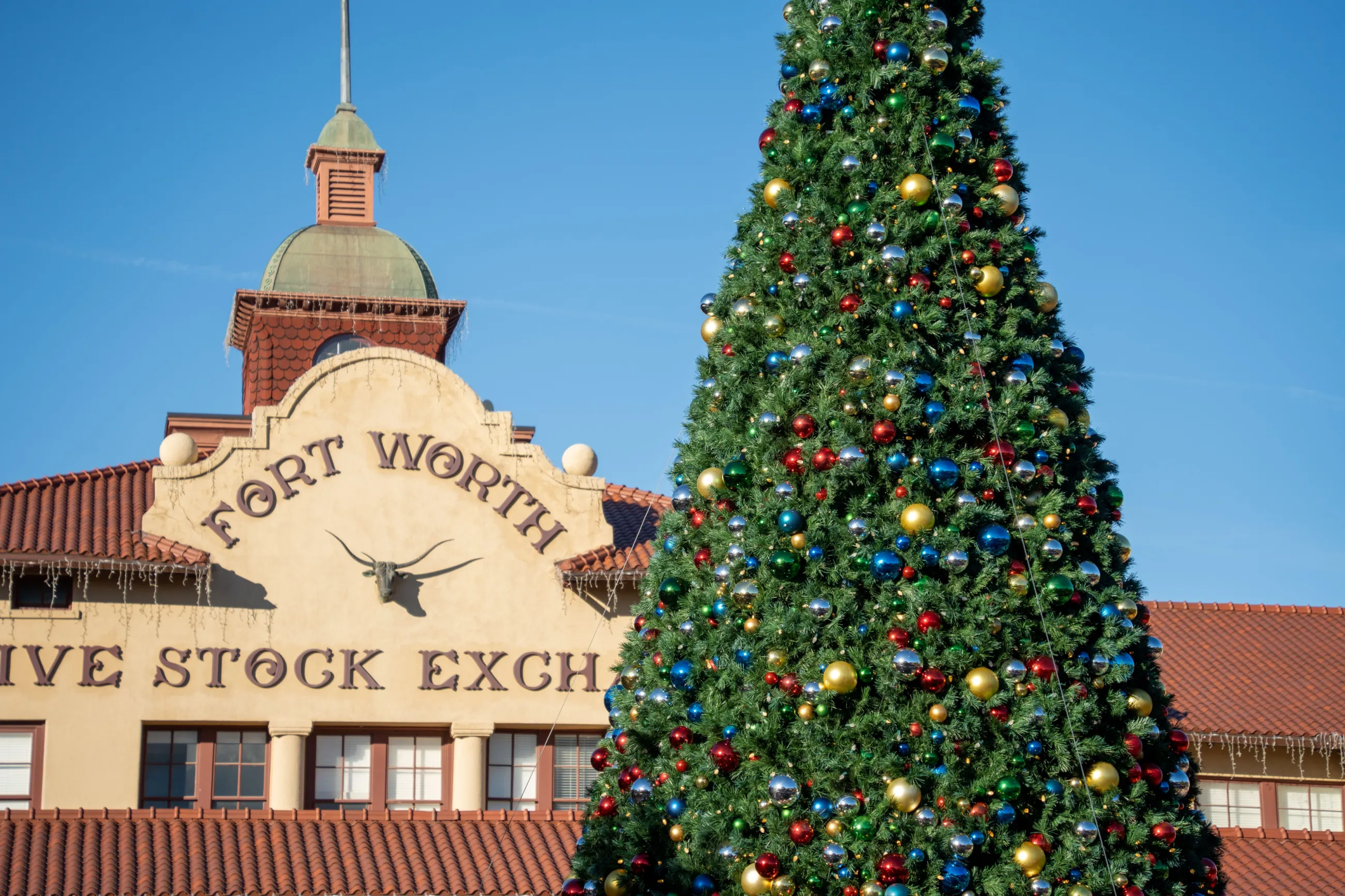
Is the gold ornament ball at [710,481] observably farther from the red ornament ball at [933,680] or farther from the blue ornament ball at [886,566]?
the red ornament ball at [933,680]

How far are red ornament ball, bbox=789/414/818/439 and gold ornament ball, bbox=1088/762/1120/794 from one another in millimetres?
2114

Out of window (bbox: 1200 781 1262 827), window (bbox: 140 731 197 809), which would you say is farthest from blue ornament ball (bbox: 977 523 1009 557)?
window (bbox: 1200 781 1262 827)

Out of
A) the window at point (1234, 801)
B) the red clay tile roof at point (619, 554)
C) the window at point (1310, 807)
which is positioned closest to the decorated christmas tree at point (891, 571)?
the red clay tile roof at point (619, 554)

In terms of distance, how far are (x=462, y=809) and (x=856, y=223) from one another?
13.0m

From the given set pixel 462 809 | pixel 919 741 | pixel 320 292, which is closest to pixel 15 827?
pixel 462 809

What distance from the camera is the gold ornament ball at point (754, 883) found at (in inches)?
305

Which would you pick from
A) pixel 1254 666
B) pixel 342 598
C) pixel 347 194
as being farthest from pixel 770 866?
pixel 347 194

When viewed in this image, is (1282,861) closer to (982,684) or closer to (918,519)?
(982,684)

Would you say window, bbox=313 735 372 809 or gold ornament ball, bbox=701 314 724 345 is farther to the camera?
window, bbox=313 735 372 809

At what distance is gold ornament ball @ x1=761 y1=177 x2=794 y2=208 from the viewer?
8773 millimetres

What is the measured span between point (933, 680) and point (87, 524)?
49.0 ft

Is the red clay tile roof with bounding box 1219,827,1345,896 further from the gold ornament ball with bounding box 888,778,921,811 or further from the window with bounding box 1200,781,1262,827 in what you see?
the gold ornament ball with bounding box 888,778,921,811

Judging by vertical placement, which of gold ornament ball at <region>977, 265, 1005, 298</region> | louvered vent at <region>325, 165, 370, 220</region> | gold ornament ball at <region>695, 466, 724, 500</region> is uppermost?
louvered vent at <region>325, 165, 370, 220</region>

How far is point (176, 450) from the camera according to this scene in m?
20.3
